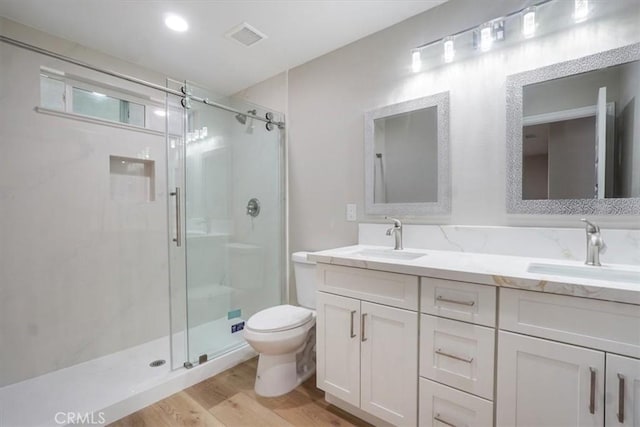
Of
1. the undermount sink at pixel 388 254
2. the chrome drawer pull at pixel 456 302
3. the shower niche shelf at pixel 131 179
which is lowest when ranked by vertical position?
the chrome drawer pull at pixel 456 302

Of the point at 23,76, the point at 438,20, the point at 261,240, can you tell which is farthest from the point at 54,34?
the point at 438,20

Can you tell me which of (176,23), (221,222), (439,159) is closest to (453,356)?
(439,159)

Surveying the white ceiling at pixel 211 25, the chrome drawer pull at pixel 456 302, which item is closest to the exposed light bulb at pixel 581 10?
the white ceiling at pixel 211 25

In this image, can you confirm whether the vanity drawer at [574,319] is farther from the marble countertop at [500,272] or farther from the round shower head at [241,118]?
the round shower head at [241,118]

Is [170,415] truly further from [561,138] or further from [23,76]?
[561,138]

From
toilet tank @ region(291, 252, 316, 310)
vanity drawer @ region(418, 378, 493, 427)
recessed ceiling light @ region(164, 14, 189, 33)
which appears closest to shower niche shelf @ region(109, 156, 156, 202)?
recessed ceiling light @ region(164, 14, 189, 33)

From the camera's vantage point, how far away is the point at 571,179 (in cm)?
133

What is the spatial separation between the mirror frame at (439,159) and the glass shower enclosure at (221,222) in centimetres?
87

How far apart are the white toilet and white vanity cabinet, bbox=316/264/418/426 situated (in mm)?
208

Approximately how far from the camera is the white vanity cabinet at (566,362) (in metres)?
0.87

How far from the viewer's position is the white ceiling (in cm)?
167

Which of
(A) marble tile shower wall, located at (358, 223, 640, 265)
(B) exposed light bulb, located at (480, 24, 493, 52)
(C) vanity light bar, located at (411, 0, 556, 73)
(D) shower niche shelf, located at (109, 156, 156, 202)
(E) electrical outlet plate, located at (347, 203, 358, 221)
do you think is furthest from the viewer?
(D) shower niche shelf, located at (109, 156, 156, 202)

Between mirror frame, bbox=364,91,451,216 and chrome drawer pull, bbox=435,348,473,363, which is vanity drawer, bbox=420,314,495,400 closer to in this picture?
chrome drawer pull, bbox=435,348,473,363

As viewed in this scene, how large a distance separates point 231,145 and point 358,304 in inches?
62.0
